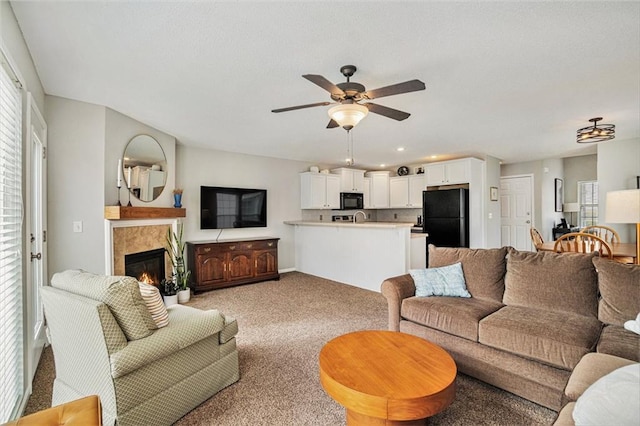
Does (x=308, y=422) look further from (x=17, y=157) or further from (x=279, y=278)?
(x=279, y=278)

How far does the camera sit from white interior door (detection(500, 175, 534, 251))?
6828mm

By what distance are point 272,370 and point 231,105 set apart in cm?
259

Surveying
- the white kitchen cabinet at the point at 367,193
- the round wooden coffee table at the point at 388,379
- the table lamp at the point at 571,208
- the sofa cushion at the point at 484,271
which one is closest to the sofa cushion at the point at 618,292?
the sofa cushion at the point at 484,271

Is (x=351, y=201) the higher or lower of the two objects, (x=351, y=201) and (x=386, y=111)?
the lower

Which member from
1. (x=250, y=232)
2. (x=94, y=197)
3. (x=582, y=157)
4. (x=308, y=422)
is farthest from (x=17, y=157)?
(x=582, y=157)

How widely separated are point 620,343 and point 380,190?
5.86 m

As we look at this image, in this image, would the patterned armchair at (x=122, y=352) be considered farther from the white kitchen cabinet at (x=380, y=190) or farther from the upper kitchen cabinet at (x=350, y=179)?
the white kitchen cabinet at (x=380, y=190)

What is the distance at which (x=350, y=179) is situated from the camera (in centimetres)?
708

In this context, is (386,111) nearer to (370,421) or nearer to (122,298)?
(370,421)

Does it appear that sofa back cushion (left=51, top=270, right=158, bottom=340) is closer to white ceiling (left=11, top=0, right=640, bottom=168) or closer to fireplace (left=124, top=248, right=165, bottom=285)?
white ceiling (left=11, top=0, right=640, bottom=168)

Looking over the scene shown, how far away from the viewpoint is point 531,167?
6.81 meters

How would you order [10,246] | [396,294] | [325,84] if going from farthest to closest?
[396,294], [325,84], [10,246]

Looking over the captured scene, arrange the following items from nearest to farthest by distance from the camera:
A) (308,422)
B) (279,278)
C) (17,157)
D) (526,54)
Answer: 1. (308,422)
2. (17,157)
3. (526,54)
4. (279,278)

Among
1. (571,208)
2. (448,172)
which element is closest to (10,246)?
(448,172)
